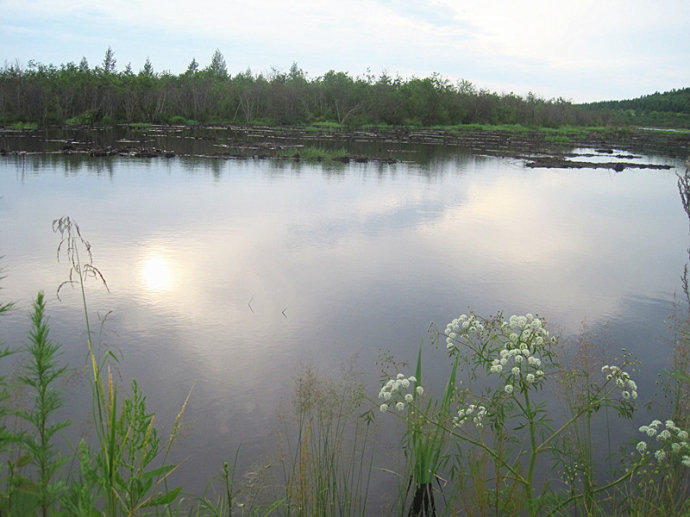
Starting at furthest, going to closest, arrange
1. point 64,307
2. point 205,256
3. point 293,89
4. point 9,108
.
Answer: point 293,89 → point 9,108 → point 205,256 → point 64,307

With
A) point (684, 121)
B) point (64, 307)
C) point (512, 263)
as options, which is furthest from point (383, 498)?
point (684, 121)

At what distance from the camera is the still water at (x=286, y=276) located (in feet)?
A: 15.8

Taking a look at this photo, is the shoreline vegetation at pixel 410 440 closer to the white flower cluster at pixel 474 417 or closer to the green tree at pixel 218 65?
the white flower cluster at pixel 474 417

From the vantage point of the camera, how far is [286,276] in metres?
7.49

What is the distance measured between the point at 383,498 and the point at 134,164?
1763 centimetres

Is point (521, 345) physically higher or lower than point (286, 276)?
higher

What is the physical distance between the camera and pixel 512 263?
8.83 m

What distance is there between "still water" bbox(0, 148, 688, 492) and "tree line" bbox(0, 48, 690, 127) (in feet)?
111

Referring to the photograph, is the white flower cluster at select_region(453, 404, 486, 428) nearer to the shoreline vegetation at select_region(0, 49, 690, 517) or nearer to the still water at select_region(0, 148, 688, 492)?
the shoreline vegetation at select_region(0, 49, 690, 517)

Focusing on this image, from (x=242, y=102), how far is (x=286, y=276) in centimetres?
5131

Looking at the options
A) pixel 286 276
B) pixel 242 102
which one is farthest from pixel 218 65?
pixel 286 276

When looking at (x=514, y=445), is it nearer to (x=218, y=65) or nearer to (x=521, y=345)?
(x=521, y=345)

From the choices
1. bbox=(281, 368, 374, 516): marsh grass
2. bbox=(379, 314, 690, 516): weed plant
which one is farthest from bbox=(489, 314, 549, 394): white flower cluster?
bbox=(281, 368, 374, 516): marsh grass

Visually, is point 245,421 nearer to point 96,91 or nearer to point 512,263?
point 512,263
